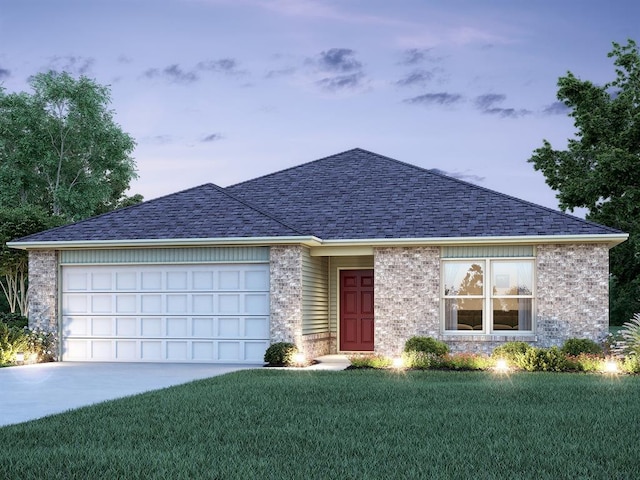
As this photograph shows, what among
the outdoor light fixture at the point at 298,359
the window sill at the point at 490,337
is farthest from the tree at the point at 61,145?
the window sill at the point at 490,337

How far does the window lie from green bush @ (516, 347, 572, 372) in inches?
90.7

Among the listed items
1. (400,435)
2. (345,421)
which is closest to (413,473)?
(400,435)

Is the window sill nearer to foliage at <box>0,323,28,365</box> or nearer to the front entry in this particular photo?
the front entry

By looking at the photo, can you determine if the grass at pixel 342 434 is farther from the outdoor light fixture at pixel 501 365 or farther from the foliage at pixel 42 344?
the foliage at pixel 42 344

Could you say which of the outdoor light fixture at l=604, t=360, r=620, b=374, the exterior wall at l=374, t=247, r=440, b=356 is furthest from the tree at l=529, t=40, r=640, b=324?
the outdoor light fixture at l=604, t=360, r=620, b=374

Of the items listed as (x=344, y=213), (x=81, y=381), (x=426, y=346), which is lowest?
(x=81, y=381)

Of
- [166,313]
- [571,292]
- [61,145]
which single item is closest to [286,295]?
[166,313]

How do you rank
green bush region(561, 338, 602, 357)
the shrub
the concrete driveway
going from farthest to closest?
1. green bush region(561, 338, 602, 357)
2. the shrub
3. the concrete driveway

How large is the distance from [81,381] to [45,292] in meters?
5.82

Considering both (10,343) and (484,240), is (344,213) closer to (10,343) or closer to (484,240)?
(484,240)

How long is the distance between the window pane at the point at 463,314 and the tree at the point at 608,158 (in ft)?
38.3

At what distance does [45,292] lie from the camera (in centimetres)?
2098

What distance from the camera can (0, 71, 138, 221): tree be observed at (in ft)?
136

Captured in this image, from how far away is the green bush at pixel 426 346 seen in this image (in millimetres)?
18344
